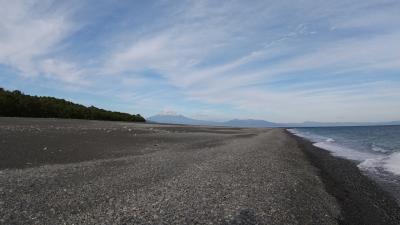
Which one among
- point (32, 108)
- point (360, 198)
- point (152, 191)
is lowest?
point (360, 198)

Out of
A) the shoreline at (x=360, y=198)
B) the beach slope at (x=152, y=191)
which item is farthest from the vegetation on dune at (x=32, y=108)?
the shoreline at (x=360, y=198)

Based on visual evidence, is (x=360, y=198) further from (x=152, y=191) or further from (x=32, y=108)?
(x=32, y=108)

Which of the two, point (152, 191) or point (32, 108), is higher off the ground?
point (32, 108)

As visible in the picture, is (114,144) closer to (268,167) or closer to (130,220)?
(268,167)

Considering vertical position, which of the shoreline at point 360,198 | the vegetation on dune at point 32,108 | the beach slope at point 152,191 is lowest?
the shoreline at point 360,198

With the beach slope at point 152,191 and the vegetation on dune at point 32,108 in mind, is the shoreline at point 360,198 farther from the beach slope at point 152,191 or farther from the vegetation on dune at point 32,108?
the vegetation on dune at point 32,108

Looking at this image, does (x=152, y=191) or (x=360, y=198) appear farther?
(x=360, y=198)

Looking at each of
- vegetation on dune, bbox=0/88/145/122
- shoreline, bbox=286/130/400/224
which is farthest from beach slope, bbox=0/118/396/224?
vegetation on dune, bbox=0/88/145/122

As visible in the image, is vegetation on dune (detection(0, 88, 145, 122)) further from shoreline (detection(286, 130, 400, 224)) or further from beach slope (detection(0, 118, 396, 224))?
shoreline (detection(286, 130, 400, 224))

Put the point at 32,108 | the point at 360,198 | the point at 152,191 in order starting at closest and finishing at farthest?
the point at 152,191, the point at 360,198, the point at 32,108

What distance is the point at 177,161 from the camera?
59.4 ft

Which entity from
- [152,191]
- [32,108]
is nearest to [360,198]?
[152,191]

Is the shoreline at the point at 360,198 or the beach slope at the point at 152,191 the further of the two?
the shoreline at the point at 360,198

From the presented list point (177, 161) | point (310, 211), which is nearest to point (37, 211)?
point (310, 211)
